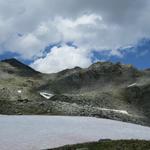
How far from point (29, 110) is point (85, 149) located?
79346mm

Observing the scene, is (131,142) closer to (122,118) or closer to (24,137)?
(24,137)

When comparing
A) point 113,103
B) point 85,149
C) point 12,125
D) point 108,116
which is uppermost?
point 113,103

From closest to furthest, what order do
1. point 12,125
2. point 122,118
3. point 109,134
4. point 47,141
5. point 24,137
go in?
point 47,141 < point 24,137 < point 109,134 < point 12,125 < point 122,118

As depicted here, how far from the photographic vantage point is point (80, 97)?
535ft

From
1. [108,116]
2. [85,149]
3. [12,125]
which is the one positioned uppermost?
[108,116]

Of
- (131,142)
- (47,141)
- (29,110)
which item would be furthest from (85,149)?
(29,110)

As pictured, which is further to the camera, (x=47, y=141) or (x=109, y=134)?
(x=109, y=134)

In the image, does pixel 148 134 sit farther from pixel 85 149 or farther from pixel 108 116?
pixel 108 116

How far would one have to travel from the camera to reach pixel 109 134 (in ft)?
199

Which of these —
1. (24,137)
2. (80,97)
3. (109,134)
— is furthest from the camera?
(80,97)

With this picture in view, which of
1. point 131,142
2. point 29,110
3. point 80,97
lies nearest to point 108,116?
point 29,110

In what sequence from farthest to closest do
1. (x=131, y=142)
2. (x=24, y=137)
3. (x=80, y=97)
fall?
(x=80, y=97)
(x=24, y=137)
(x=131, y=142)

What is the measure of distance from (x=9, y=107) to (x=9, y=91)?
68.8m

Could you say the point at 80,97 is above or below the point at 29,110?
above
